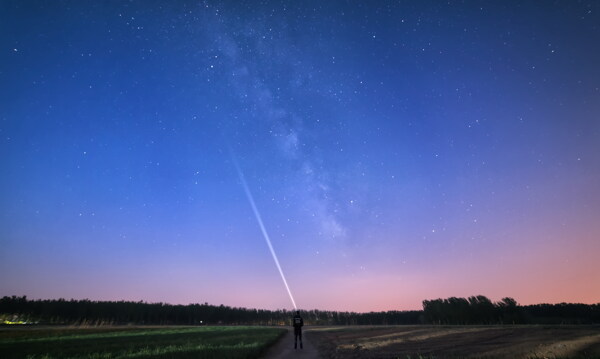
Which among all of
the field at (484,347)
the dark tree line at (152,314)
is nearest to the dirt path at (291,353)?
the field at (484,347)

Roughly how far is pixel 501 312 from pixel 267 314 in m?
118

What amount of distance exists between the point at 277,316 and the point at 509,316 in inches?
4437

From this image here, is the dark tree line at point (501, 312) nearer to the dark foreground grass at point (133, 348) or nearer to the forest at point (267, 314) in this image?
the forest at point (267, 314)

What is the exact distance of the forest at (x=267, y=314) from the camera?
93.5 m

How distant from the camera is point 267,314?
581 ft

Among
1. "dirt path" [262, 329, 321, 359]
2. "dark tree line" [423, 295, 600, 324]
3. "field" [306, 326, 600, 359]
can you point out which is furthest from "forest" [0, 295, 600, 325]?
"dirt path" [262, 329, 321, 359]

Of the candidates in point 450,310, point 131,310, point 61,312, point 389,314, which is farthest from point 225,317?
point 450,310

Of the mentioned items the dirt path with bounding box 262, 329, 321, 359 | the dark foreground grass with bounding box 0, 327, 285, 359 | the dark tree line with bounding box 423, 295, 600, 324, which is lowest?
the dirt path with bounding box 262, 329, 321, 359

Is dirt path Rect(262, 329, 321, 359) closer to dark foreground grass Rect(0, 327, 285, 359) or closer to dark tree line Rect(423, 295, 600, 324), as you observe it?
dark foreground grass Rect(0, 327, 285, 359)

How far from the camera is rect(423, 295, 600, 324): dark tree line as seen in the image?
87.6 meters

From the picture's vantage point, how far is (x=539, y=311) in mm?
113688

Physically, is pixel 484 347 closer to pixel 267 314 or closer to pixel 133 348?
pixel 133 348

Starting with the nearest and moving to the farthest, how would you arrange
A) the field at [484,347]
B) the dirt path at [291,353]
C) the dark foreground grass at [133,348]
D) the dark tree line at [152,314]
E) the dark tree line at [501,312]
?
1. the field at [484,347]
2. the dark foreground grass at [133,348]
3. the dirt path at [291,353]
4. the dark tree line at [501,312]
5. the dark tree line at [152,314]

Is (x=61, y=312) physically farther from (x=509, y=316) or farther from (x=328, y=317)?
(x=509, y=316)
